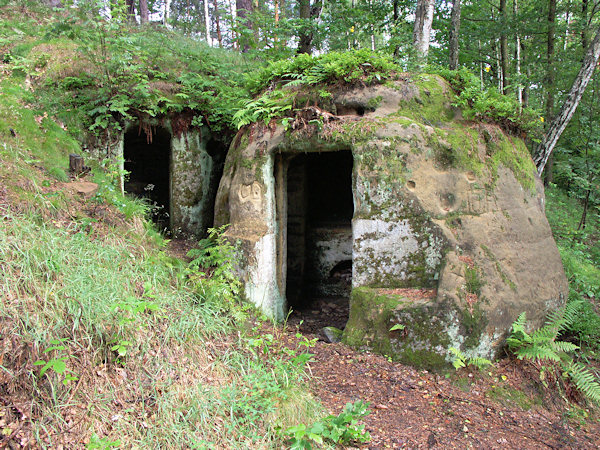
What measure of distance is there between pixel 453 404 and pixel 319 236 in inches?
194

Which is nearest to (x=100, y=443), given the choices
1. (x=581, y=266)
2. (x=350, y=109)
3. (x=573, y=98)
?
(x=350, y=109)

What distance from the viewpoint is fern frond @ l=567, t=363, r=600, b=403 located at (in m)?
4.52

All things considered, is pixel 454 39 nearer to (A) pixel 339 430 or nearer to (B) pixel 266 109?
(B) pixel 266 109

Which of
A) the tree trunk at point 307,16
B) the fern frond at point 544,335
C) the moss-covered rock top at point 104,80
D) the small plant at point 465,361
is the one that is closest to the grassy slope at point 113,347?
the small plant at point 465,361

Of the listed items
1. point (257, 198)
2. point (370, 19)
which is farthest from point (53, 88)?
point (370, 19)

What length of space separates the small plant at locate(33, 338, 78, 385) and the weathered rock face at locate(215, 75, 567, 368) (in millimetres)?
2946

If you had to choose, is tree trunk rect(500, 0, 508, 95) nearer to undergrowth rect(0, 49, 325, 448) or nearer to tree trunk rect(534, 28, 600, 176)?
tree trunk rect(534, 28, 600, 176)

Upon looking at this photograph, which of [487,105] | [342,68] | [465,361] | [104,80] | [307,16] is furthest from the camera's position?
[307,16]

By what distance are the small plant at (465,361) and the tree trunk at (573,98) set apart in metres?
4.28

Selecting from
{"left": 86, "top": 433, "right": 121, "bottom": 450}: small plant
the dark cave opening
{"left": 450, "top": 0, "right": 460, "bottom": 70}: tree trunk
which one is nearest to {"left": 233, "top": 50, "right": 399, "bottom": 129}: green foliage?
the dark cave opening

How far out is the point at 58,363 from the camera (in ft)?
9.47

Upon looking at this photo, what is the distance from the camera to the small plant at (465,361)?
4.64 metres

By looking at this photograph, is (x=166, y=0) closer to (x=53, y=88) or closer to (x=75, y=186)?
(x=53, y=88)

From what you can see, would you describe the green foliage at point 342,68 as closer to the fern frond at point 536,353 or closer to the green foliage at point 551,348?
the green foliage at point 551,348
